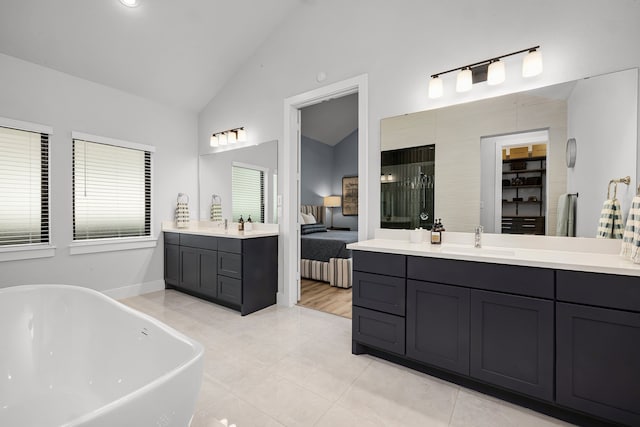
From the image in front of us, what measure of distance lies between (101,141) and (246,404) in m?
3.33

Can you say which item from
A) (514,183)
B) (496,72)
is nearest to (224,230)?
(514,183)

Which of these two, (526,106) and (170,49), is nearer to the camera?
(526,106)

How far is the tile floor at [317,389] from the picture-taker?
1.59 metres

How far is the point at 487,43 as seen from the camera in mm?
2174

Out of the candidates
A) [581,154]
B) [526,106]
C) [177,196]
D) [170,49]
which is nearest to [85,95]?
[170,49]

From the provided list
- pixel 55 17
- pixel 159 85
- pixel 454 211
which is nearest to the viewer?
pixel 454 211

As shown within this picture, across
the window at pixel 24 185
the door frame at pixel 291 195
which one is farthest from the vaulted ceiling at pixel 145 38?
the door frame at pixel 291 195

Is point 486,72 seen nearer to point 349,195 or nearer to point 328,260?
point 328,260

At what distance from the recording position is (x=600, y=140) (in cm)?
183

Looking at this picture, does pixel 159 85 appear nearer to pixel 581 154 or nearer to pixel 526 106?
pixel 526 106

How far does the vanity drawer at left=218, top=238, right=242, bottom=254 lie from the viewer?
120 inches

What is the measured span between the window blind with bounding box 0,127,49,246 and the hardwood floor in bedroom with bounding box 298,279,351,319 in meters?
2.86

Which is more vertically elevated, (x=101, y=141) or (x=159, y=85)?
(x=159, y=85)

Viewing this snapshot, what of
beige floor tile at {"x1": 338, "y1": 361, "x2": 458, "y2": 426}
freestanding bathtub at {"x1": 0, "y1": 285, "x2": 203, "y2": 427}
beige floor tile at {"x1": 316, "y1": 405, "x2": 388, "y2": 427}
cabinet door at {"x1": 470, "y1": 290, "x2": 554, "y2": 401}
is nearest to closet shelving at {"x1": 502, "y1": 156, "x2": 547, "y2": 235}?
cabinet door at {"x1": 470, "y1": 290, "x2": 554, "y2": 401}
